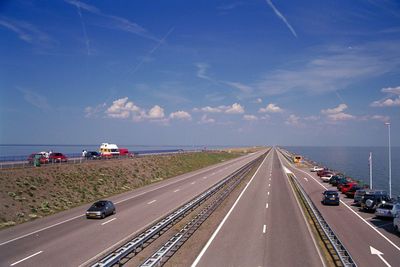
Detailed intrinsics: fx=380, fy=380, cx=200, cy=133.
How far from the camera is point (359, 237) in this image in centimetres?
2216

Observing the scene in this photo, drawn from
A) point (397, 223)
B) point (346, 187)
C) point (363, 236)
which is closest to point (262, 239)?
point (363, 236)

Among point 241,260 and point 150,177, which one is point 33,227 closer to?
point 241,260

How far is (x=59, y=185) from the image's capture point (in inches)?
1522

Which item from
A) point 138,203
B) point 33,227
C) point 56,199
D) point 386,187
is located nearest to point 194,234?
point 33,227

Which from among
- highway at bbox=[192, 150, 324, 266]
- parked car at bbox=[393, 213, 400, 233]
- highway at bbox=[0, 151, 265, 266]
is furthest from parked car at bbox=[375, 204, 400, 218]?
highway at bbox=[0, 151, 265, 266]

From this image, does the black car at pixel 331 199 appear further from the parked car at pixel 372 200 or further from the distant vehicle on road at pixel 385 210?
the distant vehicle on road at pixel 385 210

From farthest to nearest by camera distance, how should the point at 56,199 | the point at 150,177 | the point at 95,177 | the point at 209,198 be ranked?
the point at 150,177 → the point at 95,177 → the point at 209,198 → the point at 56,199

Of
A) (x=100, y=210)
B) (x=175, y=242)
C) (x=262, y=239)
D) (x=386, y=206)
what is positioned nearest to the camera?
(x=175, y=242)

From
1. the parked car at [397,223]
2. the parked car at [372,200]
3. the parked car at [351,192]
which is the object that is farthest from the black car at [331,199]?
the parked car at [397,223]

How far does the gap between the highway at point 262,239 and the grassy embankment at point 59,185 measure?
1557 cm

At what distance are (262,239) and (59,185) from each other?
82.4ft

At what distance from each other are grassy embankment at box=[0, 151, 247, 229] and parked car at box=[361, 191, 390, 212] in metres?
25.6

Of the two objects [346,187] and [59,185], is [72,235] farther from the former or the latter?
[346,187]

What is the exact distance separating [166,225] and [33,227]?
937 centimetres
